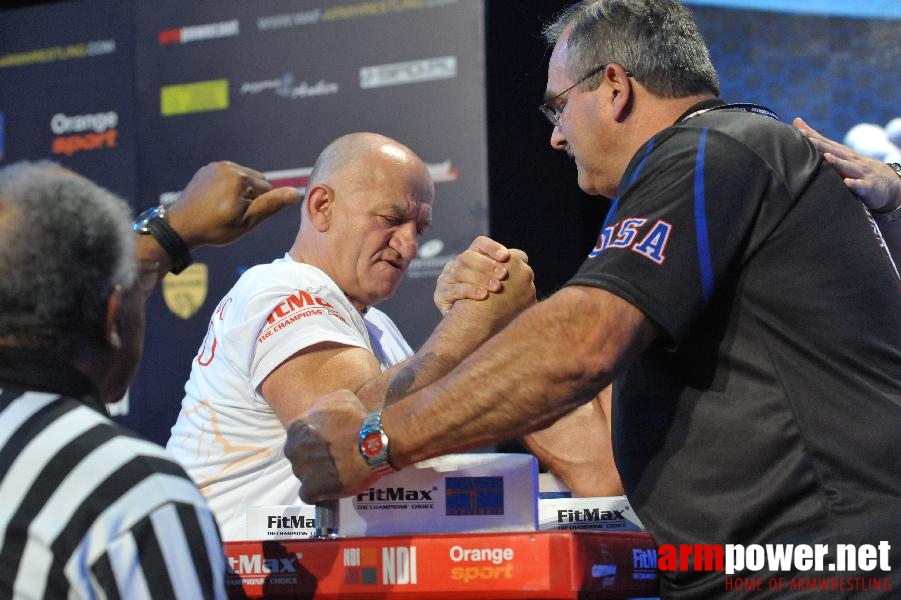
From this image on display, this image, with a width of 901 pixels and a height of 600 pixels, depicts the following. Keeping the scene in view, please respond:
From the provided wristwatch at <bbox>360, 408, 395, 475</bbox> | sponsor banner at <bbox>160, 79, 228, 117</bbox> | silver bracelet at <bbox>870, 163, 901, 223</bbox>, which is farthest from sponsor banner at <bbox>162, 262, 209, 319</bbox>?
silver bracelet at <bbox>870, 163, 901, 223</bbox>

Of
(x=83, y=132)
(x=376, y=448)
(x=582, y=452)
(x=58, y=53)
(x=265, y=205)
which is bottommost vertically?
(x=582, y=452)

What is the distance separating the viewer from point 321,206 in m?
2.86

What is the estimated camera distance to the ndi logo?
1.60 meters

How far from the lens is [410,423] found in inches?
62.2

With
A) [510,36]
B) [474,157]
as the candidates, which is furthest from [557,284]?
[510,36]

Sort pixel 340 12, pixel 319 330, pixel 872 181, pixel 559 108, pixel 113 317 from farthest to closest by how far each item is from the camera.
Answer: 1. pixel 340 12
2. pixel 319 330
3. pixel 559 108
4. pixel 872 181
5. pixel 113 317

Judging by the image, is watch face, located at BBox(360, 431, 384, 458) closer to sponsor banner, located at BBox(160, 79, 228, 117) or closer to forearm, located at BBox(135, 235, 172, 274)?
forearm, located at BBox(135, 235, 172, 274)

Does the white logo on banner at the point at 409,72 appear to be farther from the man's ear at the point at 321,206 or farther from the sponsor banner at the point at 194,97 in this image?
the man's ear at the point at 321,206

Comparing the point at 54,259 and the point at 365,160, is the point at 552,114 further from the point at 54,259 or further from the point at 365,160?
the point at 54,259

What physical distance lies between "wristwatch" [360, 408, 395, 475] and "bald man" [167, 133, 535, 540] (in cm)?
38

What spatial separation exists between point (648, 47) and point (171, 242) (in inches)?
38.1

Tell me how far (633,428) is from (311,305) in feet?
2.86

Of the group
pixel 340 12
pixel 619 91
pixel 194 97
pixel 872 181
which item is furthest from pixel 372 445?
pixel 194 97

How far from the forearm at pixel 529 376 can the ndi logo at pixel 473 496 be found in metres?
0.07
